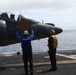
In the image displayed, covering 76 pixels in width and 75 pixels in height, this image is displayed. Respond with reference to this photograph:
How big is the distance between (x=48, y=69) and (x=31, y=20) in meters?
5.47

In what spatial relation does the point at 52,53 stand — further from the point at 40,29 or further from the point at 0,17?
the point at 0,17

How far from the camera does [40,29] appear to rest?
24.3m

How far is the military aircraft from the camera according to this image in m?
23.3

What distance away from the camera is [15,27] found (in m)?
23.6

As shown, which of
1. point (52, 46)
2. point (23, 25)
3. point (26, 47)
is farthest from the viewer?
point (23, 25)

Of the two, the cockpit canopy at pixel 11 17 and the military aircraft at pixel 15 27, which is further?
the cockpit canopy at pixel 11 17

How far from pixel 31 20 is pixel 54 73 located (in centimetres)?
672

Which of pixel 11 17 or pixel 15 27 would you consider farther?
pixel 11 17

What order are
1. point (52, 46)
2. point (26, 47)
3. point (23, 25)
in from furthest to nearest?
point (23, 25) < point (52, 46) < point (26, 47)

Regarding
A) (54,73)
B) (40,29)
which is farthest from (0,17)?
(54,73)

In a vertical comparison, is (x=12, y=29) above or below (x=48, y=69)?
above

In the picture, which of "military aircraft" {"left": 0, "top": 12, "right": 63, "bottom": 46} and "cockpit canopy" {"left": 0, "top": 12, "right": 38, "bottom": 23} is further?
"cockpit canopy" {"left": 0, "top": 12, "right": 38, "bottom": 23}

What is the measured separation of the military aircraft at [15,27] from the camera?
2334cm

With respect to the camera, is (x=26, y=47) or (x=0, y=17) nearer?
(x=26, y=47)
